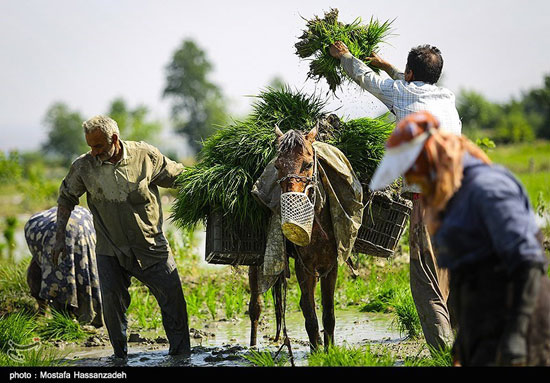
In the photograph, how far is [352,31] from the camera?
24.2ft

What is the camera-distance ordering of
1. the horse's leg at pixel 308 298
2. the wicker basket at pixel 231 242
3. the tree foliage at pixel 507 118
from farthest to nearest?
1. the tree foliage at pixel 507 118
2. the wicker basket at pixel 231 242
3. the horse's leg at pixel 308 298

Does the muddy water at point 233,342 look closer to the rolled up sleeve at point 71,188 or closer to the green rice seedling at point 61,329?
the green rice seedling at point 61,329

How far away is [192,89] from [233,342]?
96170 millimetres

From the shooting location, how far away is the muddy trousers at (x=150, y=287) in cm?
762

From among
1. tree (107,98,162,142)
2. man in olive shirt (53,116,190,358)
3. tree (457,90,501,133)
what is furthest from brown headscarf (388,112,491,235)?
tree (457,90,501,133)

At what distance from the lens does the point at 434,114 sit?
6.41m

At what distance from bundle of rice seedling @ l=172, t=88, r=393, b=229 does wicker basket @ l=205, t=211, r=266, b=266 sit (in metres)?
0.09

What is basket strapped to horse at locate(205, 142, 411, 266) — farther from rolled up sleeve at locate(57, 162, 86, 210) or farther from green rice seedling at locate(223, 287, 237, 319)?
green rice seedling at locate(223, 287, 237, 319)

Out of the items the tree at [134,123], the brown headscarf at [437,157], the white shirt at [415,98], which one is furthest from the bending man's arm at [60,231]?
the tree at [134,123]

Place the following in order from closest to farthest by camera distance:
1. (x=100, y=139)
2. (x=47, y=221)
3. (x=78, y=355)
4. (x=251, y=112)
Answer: (x=100, y=139) < (x=251, y=112) < (x=78, y=355) < (x=47, y=221)

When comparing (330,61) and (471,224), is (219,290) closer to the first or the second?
(330,61)
